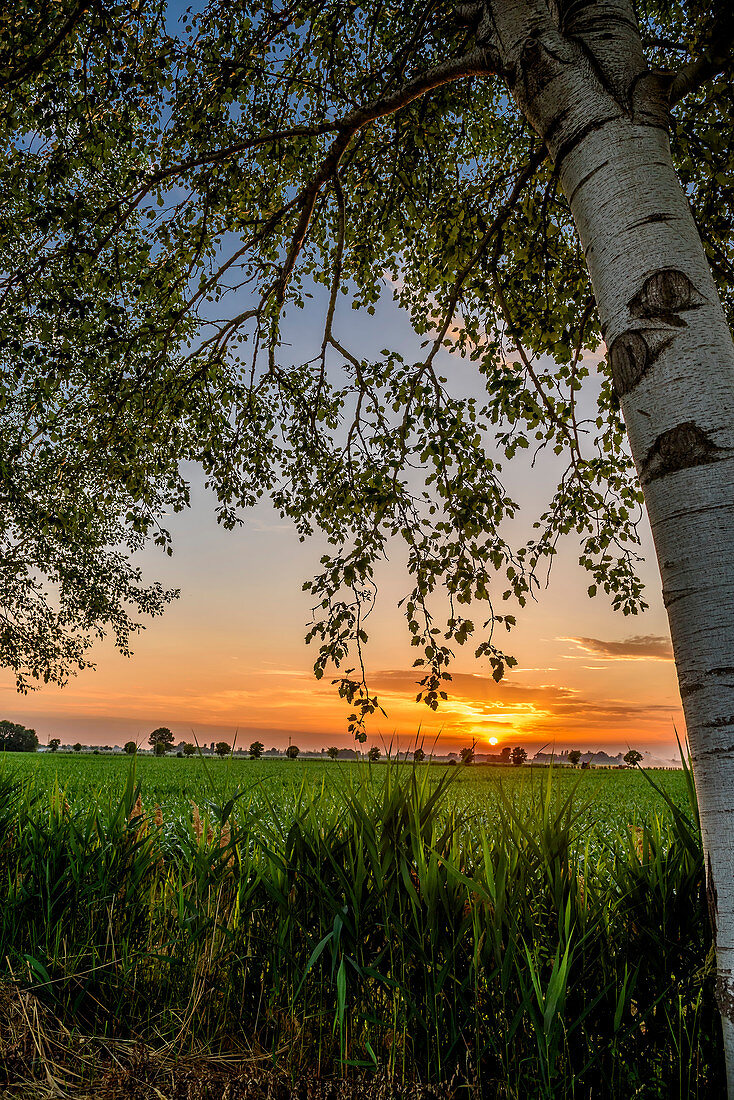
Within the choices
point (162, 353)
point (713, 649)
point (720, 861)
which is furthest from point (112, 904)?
point (162, 353)

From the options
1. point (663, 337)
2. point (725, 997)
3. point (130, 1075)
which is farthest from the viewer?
point (663, 337)

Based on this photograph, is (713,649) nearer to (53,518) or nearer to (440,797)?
(440,797)

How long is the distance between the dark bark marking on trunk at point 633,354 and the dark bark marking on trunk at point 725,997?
1979mm

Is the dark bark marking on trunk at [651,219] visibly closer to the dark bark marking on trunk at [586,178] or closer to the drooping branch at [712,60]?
the dark bark marking on trunk at [586,178]

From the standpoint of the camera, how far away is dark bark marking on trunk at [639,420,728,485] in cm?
222

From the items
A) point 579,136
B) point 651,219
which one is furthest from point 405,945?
point 579,136

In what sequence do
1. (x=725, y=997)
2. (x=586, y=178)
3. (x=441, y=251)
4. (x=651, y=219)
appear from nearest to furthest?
(x=725, y=997) < (x=651, y=219) < (x=586, y=178) < (x=441, y=251)

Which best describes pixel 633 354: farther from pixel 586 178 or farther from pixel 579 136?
pixel 579 136

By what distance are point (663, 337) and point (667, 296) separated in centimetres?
16

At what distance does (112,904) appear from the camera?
3203 mm

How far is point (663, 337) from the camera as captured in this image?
2.40m

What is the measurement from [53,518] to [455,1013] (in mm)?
9728

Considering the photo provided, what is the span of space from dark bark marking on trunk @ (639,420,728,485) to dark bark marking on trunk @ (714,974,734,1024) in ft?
5.26

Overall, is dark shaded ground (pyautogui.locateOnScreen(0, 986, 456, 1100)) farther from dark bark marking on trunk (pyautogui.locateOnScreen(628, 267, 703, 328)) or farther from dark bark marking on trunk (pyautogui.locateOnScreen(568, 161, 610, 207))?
dark bark marking on trunk (pyautogui.locateOnScreen(568, 161, 610, 207))
